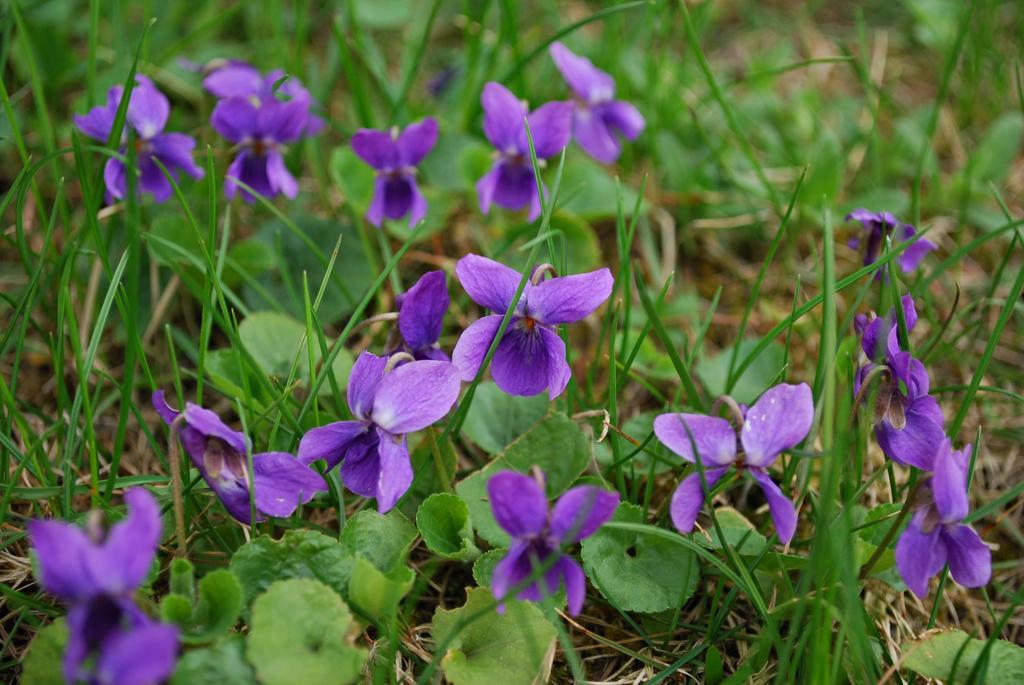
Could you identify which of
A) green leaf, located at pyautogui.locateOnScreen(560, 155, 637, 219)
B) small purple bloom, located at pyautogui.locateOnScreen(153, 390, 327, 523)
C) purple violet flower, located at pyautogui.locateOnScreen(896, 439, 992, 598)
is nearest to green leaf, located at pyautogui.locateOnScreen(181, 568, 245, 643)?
small purple bloom, located at pyautogui.locateOnScreen(153, 390, 327, 523)

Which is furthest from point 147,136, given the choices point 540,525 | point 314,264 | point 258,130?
point 540,525

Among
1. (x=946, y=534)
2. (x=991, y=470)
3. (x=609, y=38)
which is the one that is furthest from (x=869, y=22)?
(x=946, y=534)

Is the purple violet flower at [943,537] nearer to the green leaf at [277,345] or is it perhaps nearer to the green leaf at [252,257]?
the green leaf at [277,345]

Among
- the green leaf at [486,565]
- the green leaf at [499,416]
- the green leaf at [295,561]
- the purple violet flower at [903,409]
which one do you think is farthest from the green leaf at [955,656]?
the green leaf at [295,561]

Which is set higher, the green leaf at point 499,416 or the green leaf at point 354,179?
the green leaf at point 354,179

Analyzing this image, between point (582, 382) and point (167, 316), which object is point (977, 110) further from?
point (167, 316)

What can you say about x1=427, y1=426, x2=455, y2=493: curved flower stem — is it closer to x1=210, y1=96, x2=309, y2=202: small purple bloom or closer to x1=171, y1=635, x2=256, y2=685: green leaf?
x1=171, y1=635, x2=256, y2=685: green leaf
